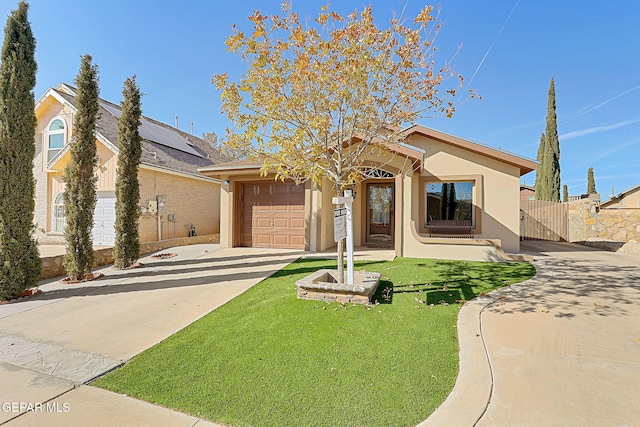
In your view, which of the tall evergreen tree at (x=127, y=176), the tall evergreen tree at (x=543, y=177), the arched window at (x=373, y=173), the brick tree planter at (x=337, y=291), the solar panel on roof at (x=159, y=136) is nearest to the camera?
the brick tree planter at (x=337, y=291)

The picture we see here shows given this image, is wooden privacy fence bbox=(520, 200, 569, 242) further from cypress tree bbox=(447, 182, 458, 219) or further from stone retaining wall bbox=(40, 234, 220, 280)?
stone retaining wall bbox=(40, 234, 220, 280)

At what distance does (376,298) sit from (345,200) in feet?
6.10

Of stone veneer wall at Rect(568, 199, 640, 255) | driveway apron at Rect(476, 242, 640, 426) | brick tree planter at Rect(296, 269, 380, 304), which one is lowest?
driveway apron at Rect(476, 242, 640, 426)

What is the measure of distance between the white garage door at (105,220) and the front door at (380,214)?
11270 millimetres

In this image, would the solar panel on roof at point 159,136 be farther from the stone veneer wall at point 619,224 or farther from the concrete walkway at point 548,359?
the stone veneer wall at point 619,224

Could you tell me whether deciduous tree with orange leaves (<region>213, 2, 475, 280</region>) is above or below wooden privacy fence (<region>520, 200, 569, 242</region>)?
above

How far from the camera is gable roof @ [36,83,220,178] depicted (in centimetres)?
1306

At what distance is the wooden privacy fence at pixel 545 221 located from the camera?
48.7 ft

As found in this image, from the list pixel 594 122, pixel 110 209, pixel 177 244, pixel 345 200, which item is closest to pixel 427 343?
pixel 345 200

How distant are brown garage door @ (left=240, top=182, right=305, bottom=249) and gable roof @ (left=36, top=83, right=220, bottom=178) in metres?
4.85

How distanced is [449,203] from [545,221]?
8.58m

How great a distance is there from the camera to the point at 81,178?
748cm

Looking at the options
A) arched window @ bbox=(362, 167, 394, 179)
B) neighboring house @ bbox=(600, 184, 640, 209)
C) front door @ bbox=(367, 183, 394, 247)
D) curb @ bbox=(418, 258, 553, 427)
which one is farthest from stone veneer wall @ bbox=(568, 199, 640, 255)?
curb @ bbox=(418, 258, 553, 427)

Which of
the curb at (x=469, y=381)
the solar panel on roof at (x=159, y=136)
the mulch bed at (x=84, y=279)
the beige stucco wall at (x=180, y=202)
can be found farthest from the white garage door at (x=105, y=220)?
the curb at (x=469, y=381)
